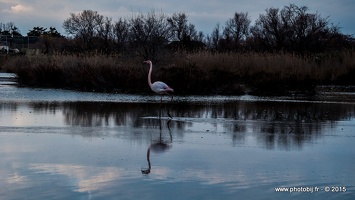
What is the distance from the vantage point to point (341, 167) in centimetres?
857

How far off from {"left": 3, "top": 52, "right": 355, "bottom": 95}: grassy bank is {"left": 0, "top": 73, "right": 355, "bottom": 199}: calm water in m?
8.24

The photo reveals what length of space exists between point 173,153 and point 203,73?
53.3 feet

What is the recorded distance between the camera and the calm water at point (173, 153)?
6.99 m

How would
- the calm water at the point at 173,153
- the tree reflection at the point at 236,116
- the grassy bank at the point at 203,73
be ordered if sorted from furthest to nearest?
the grassy bank at the point at 203,73
the tree reflection at the point at 236,116
the calm water at the point at 173,153

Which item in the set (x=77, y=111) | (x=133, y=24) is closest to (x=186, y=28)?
(x=133, y=24)

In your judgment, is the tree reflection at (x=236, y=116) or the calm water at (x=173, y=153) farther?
the tree reflection at (x=236, y=116)

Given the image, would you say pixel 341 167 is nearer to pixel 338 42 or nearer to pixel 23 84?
pixel 23 84

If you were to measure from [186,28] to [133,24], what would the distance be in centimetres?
3129

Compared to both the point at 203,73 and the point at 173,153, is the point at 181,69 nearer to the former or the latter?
the point at 203,73

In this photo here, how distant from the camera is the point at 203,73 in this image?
25.5m

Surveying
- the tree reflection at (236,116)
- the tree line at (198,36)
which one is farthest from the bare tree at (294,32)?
the tree reflection at (236,116)

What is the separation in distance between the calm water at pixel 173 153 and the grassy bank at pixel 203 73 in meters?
8.24

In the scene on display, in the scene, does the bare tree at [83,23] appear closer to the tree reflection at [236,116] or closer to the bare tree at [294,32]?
the bare tree at [294,32]

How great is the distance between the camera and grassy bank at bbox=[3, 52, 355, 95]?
997 inches
